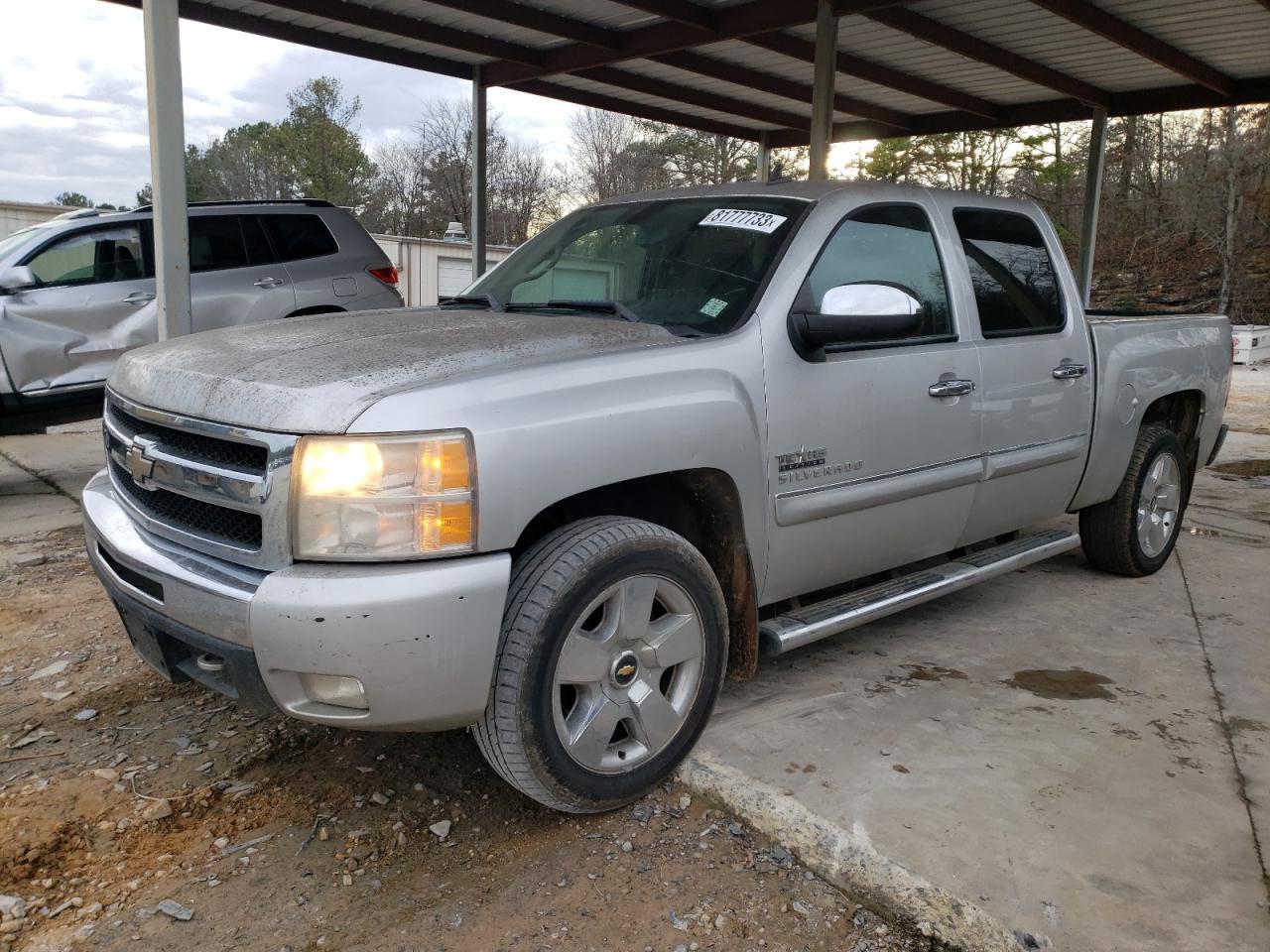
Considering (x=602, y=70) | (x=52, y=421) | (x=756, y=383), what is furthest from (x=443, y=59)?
(x=756, y=383)

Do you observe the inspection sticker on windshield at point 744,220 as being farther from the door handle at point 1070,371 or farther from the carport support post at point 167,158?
the carport support post at point 167,158

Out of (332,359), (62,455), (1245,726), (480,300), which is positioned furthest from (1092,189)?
(332,359)

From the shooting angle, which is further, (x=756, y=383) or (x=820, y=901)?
(x=756, y=383)

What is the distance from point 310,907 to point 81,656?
2043mm

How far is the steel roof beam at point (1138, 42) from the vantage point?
8.16 m

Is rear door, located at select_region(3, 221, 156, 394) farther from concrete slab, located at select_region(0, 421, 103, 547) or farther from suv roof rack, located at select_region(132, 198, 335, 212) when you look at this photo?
concrete slab, located at select_region(0, 421, 103, 547)

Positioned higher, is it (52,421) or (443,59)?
(443,59)

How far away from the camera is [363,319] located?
3260 millimetres

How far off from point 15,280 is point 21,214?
17317mm

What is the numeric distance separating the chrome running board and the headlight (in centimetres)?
125

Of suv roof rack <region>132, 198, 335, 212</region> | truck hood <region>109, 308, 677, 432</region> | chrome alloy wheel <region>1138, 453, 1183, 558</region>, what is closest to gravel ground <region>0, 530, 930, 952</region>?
truck hood <region>109, 308, 677, 432</region>

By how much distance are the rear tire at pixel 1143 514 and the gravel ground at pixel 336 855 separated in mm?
3019

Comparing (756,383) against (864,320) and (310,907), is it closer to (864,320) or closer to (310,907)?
(864,320)

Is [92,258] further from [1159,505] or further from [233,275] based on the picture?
[1159,505]
